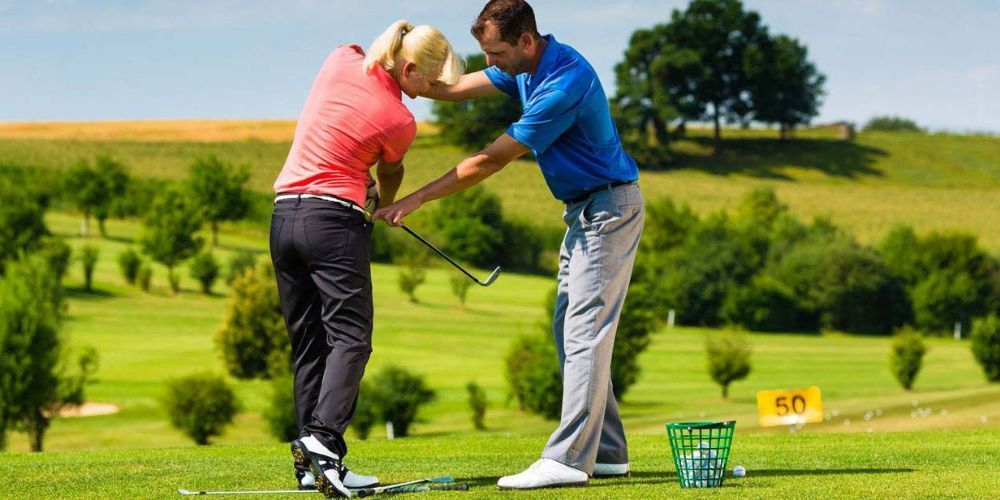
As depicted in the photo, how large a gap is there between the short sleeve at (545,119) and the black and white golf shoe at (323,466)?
1.79 metres

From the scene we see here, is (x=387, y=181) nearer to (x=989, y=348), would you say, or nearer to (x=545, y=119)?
(x=545, y=119)

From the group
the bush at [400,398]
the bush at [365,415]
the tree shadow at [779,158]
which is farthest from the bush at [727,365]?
the tree shadow at [779,158]

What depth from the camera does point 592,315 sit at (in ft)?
21.2

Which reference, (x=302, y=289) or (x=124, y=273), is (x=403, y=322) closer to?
(x=124, y=273)

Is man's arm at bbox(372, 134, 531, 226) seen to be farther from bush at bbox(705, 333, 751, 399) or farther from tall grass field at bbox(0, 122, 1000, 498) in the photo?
bush at bbox(705, 333, 751, 399)

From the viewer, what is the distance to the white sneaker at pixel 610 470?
6.87 metres

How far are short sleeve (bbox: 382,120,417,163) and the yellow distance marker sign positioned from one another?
21.6ft

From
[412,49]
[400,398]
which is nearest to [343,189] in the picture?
[412,49]

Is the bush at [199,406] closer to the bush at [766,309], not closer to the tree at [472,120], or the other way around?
the bush at [766,309]

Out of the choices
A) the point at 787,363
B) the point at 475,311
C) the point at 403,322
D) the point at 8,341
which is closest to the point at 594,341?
the point at 8,341

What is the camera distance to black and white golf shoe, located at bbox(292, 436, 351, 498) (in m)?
6.04

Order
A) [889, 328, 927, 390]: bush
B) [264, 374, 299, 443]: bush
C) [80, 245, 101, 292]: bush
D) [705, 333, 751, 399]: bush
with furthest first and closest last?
[80, 245, 101, 292]: bush → [889, 328, 927, 390]: bush → [705, 333, 751, 399]: bush → [264, 374, 299, 443]: bush

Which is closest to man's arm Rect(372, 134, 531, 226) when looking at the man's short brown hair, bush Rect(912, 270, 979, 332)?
the man's short brown hair

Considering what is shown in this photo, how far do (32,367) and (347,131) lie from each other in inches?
1427
